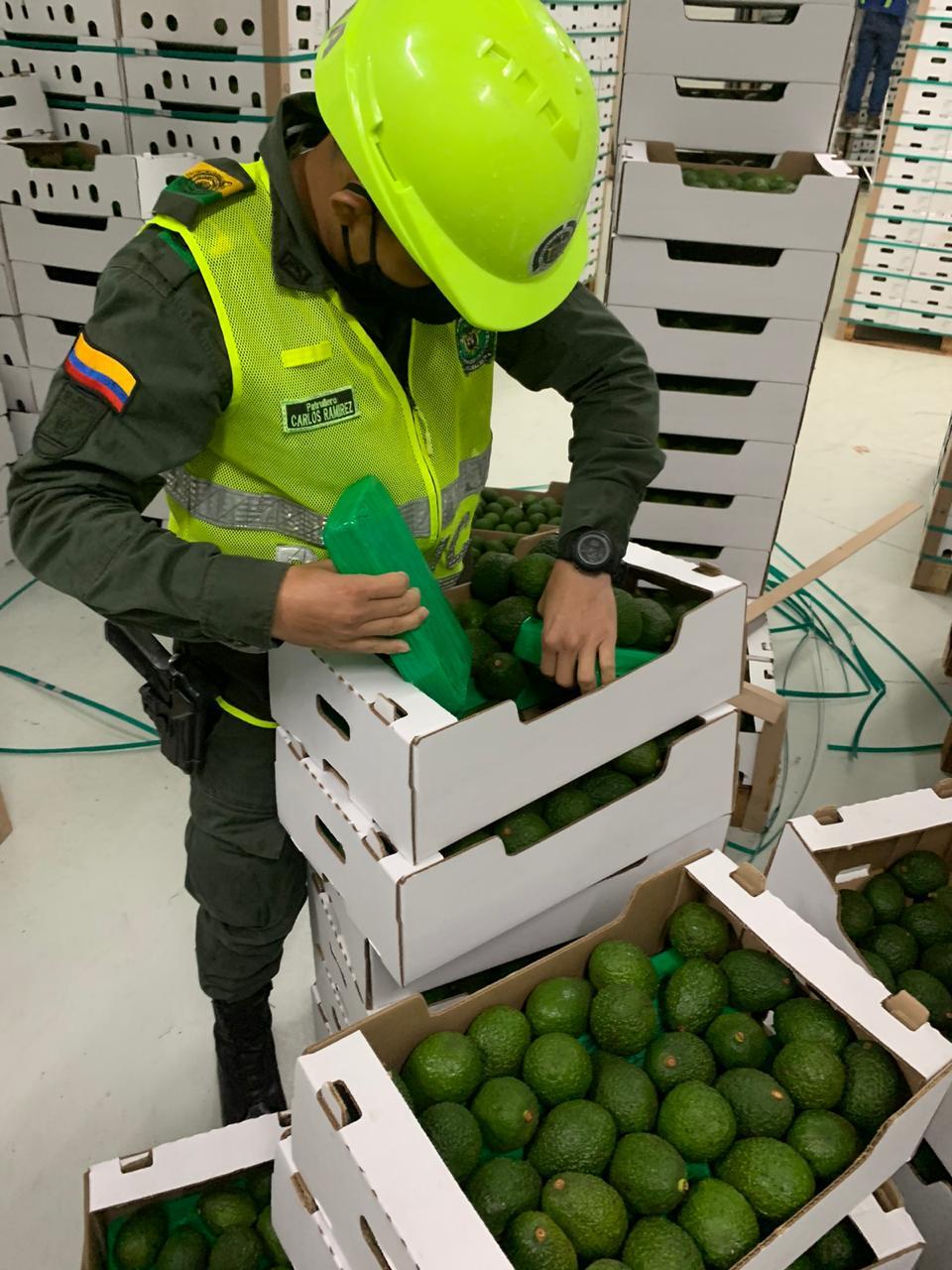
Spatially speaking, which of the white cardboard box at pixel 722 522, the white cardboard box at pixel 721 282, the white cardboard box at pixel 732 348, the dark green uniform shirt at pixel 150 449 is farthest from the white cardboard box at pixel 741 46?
the dark green uniform shirt at pixel 150 449

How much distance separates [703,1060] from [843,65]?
8.01ft

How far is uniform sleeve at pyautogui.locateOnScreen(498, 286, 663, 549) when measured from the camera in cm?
141

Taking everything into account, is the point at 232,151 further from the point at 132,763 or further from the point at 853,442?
the point at 853,442

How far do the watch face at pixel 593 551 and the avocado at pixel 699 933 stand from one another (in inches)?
17.6

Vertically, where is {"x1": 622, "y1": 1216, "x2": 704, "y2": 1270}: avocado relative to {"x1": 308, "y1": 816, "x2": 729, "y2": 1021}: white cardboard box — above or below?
above

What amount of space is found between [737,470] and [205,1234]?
2.05 meters

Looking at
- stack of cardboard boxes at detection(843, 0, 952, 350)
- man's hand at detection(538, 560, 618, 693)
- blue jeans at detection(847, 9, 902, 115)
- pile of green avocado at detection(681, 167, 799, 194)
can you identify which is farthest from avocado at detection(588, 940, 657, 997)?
blue jeans at detection(847, 9, 902, 115)

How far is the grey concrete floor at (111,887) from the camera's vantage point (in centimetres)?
179

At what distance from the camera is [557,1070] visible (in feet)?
3.51

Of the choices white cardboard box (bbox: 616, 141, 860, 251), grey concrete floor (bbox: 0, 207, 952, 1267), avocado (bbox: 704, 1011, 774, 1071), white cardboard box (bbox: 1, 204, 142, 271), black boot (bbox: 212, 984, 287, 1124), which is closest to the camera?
avocado (bbox: 704, 1011, 774, 1071)

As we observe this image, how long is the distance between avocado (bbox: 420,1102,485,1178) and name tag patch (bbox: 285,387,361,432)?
0.76 meters

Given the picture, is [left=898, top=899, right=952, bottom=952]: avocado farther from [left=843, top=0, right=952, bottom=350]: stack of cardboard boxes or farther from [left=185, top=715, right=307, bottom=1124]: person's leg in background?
[left=843, top=0, right=952, bottom=350]: stack of cardboard boxes

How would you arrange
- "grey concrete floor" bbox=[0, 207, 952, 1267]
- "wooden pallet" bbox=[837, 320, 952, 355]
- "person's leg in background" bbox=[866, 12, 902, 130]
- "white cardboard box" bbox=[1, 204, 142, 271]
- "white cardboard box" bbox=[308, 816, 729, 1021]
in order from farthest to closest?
1. "person's leg in background" bbox=[866, 12, 902, 130]
2. "wooden pallet" bbox=[837, 320, 952, 355]
3. "white cardboard box" bbox=[1, 204, 142, 271]
4. "grey concrete floor" bbox=[0, 207, 952, 1267]
5. "white cardboard box" bbox=[308, 816, 729, 1021]

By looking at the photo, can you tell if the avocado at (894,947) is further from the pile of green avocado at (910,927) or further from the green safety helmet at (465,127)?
the green safety helmet at (465,127)
